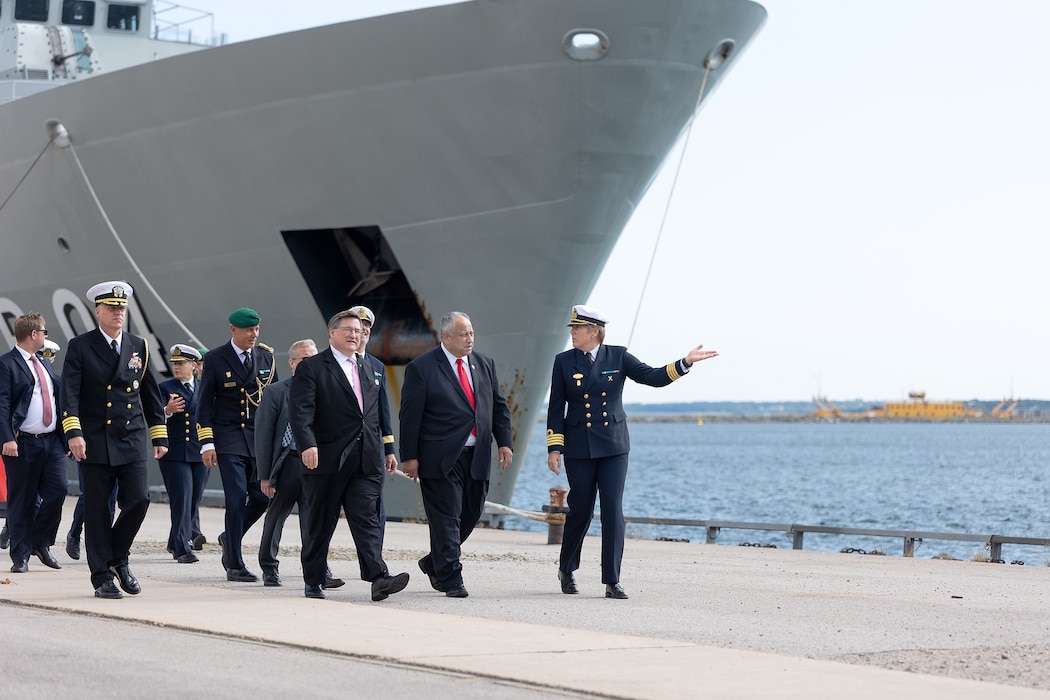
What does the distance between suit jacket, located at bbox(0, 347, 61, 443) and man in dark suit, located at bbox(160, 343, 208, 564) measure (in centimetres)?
88

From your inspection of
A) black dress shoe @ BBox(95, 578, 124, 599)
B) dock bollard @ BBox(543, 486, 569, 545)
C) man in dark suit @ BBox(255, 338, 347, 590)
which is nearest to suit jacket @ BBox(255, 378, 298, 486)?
man in dark suit @ BBox(255, 338, 347, 590)

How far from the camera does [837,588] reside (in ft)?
27.3

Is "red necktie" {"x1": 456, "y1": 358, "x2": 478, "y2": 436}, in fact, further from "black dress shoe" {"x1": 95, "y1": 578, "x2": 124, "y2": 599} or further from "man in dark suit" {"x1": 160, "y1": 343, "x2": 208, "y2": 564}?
"man in dark suit" {"x1": 160, "y1": 343, "x2": 208, "y2": 564}

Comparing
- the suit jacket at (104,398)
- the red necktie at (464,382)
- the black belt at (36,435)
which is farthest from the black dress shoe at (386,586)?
the black belt at (36,435)

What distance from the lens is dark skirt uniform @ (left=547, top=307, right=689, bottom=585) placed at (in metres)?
7.85

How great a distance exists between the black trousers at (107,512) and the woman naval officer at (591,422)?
214cm

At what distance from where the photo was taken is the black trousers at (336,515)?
740 cm

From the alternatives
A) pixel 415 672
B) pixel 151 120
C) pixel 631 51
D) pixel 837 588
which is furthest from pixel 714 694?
pixel 151 120

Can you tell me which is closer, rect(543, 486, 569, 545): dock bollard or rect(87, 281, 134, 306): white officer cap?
rect(87, 281, 134, 306): white officer cap

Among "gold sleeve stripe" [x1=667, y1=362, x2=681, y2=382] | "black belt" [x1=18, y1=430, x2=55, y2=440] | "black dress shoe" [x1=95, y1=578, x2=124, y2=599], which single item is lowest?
"black dress shoe" [x1=95, y1=578, x2=124, y2=599]

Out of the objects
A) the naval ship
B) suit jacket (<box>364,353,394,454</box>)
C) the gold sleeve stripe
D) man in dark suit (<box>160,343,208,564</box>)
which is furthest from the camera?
the naval ship

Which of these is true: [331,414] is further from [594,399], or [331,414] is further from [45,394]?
[45,394]

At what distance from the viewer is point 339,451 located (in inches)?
291

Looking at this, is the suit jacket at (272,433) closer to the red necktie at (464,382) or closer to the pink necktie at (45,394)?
the red necktie at (464,382)
